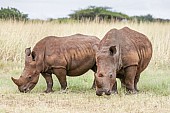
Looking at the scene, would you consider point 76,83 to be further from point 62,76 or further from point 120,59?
point 120,59

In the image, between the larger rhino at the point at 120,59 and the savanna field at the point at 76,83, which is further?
the larger rhino at the point at 120,59

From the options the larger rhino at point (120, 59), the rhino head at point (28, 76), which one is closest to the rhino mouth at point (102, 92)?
the larger rhino at point (120, 59)

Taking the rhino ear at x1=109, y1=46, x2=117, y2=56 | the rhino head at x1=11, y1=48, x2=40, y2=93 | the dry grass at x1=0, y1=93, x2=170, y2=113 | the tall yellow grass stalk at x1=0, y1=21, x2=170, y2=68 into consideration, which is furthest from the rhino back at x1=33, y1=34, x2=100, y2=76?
the tall yellow grass stalk at x1=0, y1=21, x2=170, y2=68

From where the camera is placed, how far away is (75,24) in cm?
1850

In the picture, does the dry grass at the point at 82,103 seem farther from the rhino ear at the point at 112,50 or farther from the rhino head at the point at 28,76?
the rhino ear at the point at 112,50

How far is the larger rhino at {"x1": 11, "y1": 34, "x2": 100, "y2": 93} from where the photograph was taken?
10242 mm

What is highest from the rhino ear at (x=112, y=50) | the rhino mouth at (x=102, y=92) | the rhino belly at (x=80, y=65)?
the rhino ear at (x=112, y=50)

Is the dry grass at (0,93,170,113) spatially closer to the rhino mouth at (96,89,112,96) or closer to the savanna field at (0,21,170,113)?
the savanna field at (0,21,170,113)

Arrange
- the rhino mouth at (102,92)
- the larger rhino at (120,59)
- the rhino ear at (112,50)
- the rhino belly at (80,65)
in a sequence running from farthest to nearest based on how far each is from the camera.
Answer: the rhino belly at (80,65), the rhino ear at (112,50), the larger rhino at (120,59), the rhino mouth at (102,92)

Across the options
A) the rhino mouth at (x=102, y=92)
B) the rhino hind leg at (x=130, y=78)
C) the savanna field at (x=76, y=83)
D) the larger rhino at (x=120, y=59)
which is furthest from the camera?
the rhino hind leg at (x=130, y=78)

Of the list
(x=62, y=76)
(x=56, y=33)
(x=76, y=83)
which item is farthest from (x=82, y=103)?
(x=56, y=33)

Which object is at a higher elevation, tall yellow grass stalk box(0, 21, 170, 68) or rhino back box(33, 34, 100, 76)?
rhino back box(33, 34, 100, 76)

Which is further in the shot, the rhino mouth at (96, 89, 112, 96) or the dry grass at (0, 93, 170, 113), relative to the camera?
the rhino mouth at (96, 89, 112, 96)

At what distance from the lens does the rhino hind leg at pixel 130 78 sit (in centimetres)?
950
